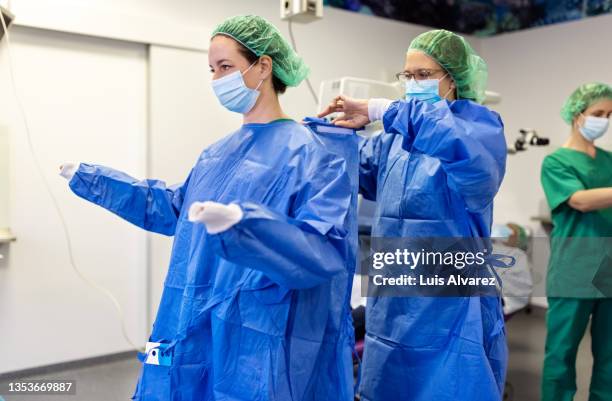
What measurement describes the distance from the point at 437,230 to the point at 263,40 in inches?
27.3

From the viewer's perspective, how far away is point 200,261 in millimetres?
1211

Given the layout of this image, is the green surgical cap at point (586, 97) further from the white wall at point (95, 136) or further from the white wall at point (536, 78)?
the white wall at point (95, 136)

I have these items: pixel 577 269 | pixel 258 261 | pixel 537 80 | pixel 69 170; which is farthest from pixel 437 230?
pixel 537 80

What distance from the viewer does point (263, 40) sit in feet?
4.28

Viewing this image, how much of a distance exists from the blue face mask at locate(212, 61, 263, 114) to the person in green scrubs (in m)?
1.59

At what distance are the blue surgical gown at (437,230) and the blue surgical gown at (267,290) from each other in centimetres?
25

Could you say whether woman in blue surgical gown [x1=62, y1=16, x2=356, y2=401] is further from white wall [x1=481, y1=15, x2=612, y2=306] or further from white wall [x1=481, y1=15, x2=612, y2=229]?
white wall [x1=481, y1=15, x2=612, y2=229]

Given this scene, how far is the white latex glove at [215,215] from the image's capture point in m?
0.84

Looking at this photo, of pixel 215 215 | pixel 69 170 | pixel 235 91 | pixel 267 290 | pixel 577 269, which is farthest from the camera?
pixel 577 269

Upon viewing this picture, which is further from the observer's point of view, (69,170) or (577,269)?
(577,269)

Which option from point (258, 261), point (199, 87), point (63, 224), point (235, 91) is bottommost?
point (63, 224)

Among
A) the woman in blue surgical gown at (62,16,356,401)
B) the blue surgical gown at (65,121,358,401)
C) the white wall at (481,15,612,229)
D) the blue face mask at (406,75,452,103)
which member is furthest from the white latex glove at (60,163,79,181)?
the white wall at (481,15,612,229)

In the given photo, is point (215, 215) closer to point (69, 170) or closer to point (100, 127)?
point (69, 170)

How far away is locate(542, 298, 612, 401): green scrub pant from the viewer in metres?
2.27
